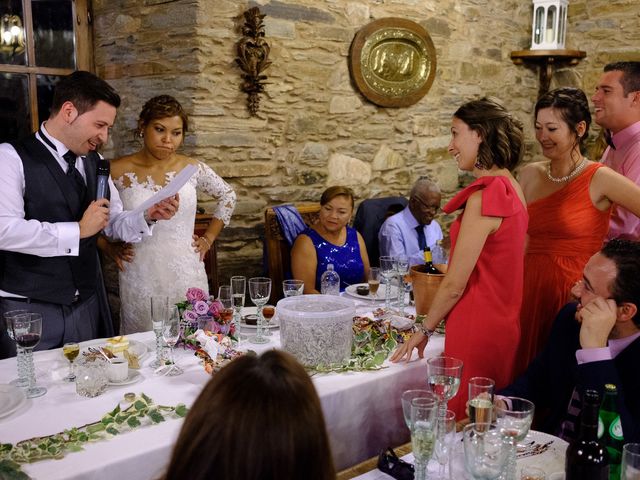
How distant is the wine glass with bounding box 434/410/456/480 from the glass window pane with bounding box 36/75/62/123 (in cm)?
302

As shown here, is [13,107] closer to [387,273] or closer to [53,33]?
[53,33]

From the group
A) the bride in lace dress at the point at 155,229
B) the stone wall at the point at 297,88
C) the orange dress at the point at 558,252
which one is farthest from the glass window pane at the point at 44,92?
the orange dress at the point at 558,252

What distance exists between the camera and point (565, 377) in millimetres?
1868

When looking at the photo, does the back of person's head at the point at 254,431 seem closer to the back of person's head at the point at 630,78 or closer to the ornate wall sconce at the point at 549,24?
the back of person's head at the point at 630,78

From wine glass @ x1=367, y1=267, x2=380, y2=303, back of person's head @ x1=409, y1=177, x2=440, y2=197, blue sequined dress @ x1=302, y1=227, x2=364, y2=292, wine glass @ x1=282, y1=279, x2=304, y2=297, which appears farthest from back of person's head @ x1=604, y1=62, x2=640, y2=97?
wine glass @ x1=282, y1=279, x2=304, y2=297

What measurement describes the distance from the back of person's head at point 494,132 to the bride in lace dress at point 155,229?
4.65 feet

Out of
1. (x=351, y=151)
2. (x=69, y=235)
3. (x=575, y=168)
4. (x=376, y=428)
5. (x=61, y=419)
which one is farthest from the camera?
(x=351, y=151)

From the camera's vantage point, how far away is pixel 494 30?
5.15 m

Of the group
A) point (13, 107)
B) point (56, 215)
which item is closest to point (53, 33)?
point (13, 107)

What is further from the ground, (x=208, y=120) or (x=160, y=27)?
(x=160, y=27)

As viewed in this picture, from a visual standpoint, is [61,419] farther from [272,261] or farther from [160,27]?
[160,27]

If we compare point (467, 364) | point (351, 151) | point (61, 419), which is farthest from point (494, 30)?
point (61, 419)

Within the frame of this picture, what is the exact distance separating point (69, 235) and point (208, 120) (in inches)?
56.7

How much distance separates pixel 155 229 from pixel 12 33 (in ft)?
4.75
